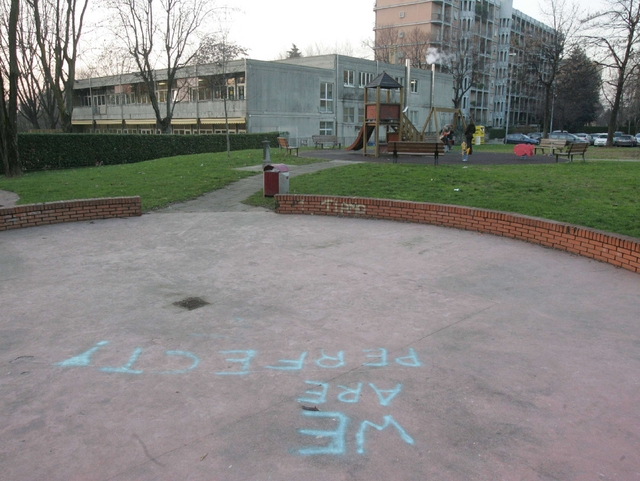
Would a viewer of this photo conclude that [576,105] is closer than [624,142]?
No

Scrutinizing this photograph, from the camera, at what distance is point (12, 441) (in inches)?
127

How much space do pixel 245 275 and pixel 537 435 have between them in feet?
14.0

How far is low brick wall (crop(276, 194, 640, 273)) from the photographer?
7.27m

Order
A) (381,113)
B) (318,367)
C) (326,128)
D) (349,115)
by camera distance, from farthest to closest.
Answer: (349,115), (326,128), (381,113), (318,367)

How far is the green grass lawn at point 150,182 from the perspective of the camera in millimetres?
12961

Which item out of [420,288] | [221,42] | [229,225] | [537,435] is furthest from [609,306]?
[221,42]

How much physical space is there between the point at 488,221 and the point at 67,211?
26.4ft

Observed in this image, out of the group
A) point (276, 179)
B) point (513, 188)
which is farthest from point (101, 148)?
point (513, 188)

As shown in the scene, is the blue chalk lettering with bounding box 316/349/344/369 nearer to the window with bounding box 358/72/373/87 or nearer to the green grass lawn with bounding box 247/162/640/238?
the green grass lawn with bounding box 247/162/640/238

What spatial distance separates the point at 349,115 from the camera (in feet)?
163

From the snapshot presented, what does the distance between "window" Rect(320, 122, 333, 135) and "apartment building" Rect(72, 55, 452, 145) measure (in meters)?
0.09

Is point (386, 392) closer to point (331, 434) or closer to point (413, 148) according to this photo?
point (331, 434)

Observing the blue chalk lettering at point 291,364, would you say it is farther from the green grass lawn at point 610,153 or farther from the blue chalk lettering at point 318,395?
the green grass lawn at point 610,153

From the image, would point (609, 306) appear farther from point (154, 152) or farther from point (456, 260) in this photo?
point (154, 152)
